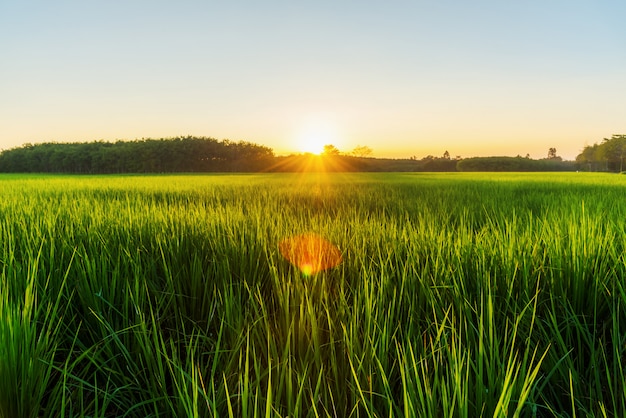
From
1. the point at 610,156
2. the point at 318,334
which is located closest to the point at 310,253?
the point at 318,334

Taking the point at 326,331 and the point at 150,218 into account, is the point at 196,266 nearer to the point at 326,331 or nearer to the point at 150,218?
the point at 326,331

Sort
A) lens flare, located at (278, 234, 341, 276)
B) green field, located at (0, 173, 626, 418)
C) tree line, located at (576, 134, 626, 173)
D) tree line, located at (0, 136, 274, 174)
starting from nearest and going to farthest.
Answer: green field, located at (0, 173, 626, 418) → lens flare, located at (278, 234, 341, 276) → tree line, located at (0, 136, 274, 174) → tree line, located at (576, 134, 626, 173)

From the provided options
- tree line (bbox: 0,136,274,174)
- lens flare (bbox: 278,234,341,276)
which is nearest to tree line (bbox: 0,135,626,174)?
tree line (bbox: 0,136,274,174)

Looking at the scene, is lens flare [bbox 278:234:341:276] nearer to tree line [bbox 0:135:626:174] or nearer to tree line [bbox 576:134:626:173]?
tree line [bbox 0:135:626:174]

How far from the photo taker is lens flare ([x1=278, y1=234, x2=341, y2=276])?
166 centimetres

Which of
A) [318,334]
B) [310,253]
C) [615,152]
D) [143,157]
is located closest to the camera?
[318,334]

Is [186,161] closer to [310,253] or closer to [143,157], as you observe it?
[143,157]

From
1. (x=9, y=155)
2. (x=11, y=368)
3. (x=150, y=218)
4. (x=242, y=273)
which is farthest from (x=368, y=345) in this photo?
(x=9, y=155)

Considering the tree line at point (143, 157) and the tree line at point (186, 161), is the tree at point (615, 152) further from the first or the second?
the tree line at point (143, 157)

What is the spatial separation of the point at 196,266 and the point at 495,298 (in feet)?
4.29

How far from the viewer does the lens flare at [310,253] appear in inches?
65.4

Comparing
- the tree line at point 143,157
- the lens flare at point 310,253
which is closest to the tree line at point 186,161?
the tree line at point 143,157

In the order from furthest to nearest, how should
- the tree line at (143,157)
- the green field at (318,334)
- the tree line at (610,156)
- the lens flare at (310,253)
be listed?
the tree line at (610,156) < the tree line at (143,157) < the lens flare at (310,253) < the green field at (318,334)

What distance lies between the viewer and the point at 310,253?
1.88 metres
